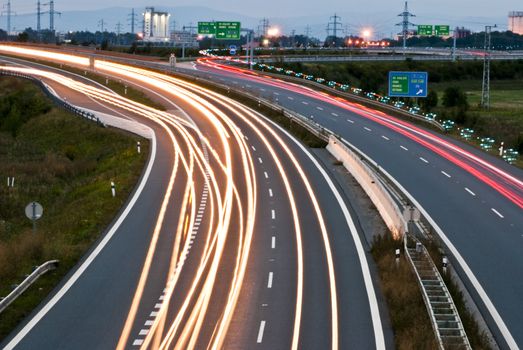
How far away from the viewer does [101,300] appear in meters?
23.1

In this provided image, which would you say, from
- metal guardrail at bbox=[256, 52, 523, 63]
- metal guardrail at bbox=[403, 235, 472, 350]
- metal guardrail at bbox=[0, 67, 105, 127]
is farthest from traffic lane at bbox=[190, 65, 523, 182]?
metal guardrail at bbox=[403, 235, 472, 350]

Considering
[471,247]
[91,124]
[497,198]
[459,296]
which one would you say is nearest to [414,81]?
[91,124]

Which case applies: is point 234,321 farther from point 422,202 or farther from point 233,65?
point 233,65

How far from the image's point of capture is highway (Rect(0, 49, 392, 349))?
20.5m

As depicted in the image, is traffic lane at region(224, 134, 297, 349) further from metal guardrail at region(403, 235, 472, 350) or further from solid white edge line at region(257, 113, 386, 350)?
metal guardrail at region(403, 235, 472, 350)

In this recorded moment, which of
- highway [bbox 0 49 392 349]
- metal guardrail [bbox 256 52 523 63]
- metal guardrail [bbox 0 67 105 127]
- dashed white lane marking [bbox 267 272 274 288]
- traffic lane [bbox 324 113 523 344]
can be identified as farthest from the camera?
metal guardrail [bbox 256 52 523 63]

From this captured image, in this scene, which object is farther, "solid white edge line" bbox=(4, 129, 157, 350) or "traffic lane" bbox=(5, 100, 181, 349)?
"solid white edge line" bbox=(4, 129, 157, 350)

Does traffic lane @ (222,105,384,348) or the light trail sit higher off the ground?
the light trail

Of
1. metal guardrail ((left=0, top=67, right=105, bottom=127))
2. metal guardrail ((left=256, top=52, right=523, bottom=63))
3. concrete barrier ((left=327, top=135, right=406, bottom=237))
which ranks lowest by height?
concrete barrier ((left=327, top=135, right=406, bottom=237))

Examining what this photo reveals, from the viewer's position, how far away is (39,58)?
11894 centimetres

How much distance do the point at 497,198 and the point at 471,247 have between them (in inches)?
365

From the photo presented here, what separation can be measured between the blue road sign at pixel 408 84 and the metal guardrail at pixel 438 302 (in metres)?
49.5

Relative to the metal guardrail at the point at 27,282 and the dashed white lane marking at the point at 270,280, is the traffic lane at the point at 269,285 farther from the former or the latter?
the metal guardrail at the point at 27,282

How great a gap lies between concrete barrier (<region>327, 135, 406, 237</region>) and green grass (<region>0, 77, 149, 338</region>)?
34.1ft
